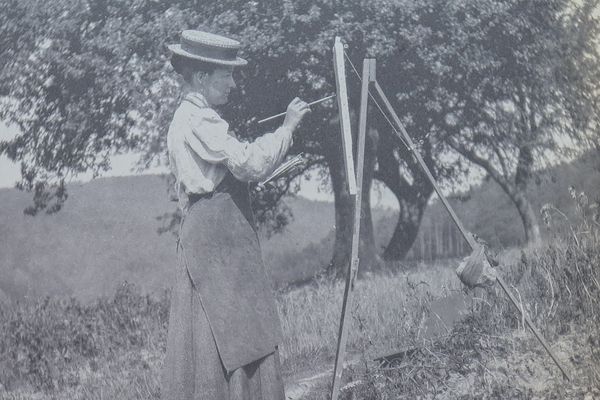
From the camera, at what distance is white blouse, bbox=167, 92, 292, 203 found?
8.30 feet

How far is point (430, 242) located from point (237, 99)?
3.54 meters

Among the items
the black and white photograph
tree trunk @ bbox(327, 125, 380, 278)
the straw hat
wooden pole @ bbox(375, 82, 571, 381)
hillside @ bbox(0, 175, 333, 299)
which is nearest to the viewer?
the straw hat

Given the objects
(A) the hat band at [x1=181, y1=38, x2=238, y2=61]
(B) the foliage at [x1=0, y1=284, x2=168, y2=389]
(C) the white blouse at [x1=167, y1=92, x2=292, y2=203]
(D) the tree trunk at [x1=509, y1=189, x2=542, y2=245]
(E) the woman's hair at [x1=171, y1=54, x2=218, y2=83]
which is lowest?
(B) the foliage at [x1=0, y1=284, x2=168, y2=389]

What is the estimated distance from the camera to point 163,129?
6.11 metres

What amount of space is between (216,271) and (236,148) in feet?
1.56

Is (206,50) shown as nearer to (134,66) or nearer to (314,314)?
(314,314)

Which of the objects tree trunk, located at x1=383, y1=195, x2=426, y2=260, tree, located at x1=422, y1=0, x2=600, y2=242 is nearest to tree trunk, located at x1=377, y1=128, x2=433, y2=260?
tree trunk, located at x1=383, y1=195, x2=426, y2=260

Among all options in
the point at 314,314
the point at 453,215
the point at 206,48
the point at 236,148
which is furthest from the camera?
the point at 314,314

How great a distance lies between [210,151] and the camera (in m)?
2.58

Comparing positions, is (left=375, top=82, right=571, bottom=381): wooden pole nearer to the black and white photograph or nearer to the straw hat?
the black and white photograph

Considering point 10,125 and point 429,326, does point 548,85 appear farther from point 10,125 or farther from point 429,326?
point 10,125

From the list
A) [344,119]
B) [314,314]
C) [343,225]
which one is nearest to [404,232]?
[343,225]

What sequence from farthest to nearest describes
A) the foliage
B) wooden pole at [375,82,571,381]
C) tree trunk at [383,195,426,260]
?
tree trunk at [383,195,426,260] < the foliage < wooden pole at [375,82,571,381]

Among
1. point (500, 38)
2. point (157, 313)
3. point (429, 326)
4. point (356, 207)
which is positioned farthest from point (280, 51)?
point (356, 207)
